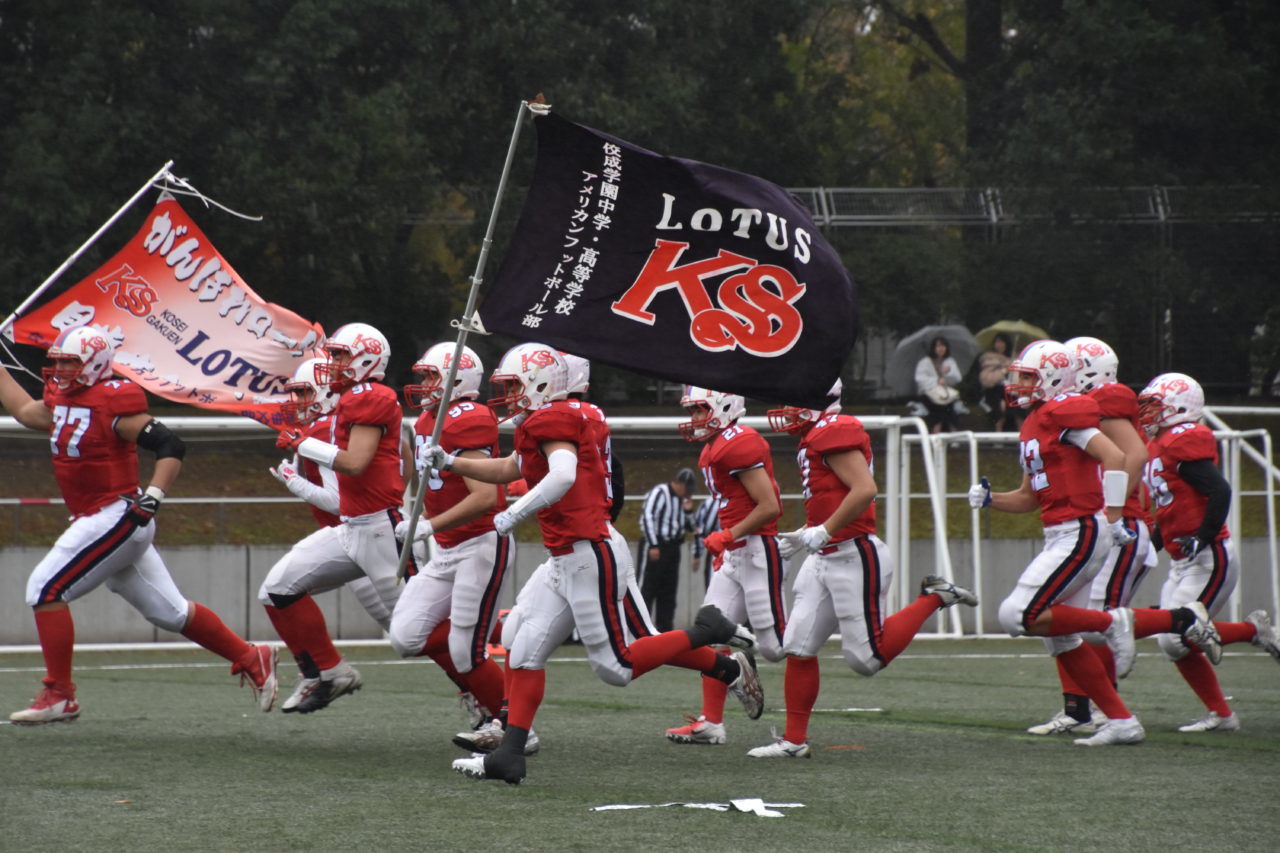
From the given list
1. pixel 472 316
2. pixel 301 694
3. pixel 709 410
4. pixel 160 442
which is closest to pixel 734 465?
pixel 709 410

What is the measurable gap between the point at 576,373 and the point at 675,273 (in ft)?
1.90

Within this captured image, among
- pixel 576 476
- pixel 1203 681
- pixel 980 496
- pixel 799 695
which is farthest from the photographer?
pixel 1203 681

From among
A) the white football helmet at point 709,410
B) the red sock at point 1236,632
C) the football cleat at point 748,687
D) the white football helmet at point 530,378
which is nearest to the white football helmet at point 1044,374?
the white football helmet at point 709,410

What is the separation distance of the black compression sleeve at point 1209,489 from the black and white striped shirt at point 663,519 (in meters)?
6.59

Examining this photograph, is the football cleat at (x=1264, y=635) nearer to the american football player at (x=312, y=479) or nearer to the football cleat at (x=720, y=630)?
the football cleat at (x=720, y=630)

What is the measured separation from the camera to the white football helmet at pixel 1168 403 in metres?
9.62

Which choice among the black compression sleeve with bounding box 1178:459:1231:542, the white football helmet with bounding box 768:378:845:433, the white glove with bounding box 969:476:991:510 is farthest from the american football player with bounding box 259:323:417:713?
the black compression sleeve with bounding box 1178:459:1231:542

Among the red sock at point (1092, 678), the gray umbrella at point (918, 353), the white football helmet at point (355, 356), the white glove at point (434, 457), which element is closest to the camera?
the white glove at point (434, 457)

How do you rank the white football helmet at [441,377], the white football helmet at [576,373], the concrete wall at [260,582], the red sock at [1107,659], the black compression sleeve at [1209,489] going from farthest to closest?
the concrete wall at [260,582] < the black compression sleeve at [1209,489] < the red sock at [1107,659] < the white football helmet at [441,377] < the white football helmet at [576,373]

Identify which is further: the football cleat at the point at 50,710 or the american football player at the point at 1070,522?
the football cleat at the point at 50,710

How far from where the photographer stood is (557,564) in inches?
294

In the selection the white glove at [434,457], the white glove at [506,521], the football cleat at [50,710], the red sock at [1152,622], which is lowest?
the football cleat at [50,710]

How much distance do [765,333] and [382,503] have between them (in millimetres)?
2160

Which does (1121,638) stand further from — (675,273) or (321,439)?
(321,439)
